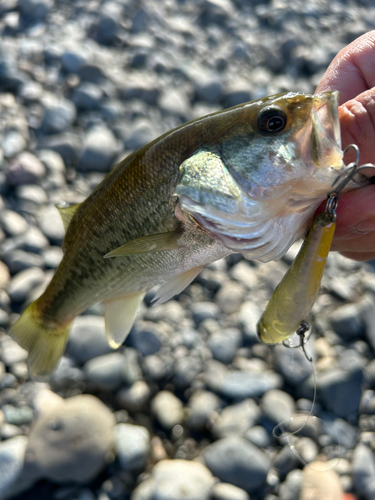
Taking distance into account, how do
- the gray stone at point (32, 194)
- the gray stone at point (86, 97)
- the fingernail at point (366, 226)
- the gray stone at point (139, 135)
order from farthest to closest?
1. the gray stone at point (86, 97)
2. the gray stone at point (139, 135)
3. the gray stone at point (32, 194)
4. the fingernail at point (366, 226)

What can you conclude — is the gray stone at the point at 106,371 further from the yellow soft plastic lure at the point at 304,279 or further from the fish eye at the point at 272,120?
the fish eye at the point at 272,120

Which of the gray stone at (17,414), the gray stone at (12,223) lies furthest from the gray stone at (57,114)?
the gray stone at (17,414)

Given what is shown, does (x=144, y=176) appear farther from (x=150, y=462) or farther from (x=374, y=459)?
(x=374, y=459)

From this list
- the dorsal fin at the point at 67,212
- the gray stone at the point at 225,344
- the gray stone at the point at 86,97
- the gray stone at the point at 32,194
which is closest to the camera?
the dorsal fin at the point at 67,212

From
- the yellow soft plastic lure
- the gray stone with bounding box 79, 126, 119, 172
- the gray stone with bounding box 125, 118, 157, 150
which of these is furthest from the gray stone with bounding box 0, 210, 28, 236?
the yellow soft plastic lure

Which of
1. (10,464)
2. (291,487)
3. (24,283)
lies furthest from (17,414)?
(291,487)

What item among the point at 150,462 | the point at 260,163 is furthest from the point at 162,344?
the point at 260,163
